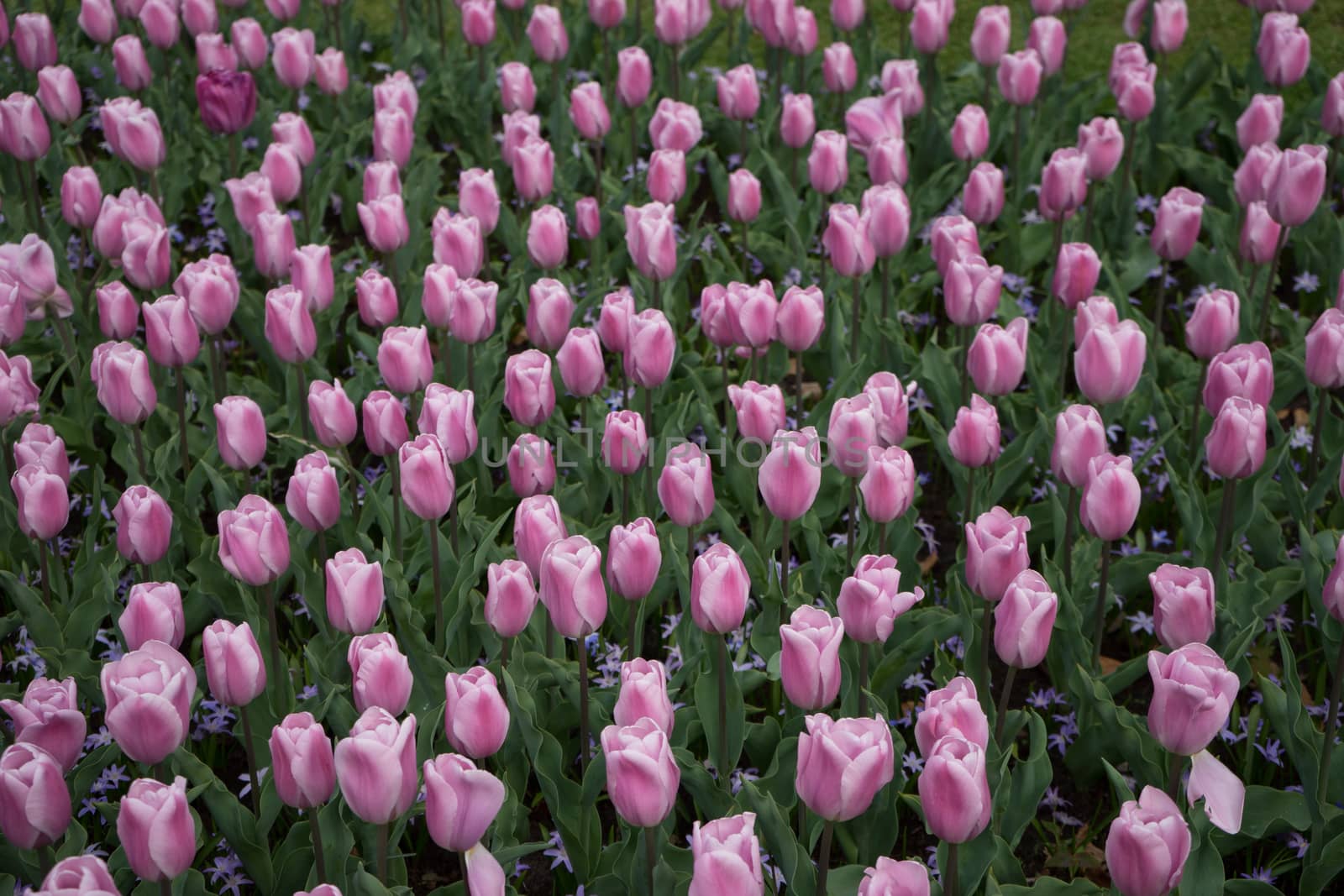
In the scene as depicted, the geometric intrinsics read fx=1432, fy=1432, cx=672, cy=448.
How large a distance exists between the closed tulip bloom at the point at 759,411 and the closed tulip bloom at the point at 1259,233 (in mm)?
1580

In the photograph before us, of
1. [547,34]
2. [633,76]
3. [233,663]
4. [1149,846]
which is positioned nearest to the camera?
[1149,846]

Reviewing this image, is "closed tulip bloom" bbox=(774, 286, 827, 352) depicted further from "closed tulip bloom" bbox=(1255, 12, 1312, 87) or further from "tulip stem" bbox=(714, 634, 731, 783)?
"closed tulip bloom" bbox=(1255, 12, 1312, 87)

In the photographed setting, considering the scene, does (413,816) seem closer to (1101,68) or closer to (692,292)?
(692,292)

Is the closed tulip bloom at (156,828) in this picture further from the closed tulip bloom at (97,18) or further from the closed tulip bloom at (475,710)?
the closed tulip bloom at (97,18)

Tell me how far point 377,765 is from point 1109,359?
5.91 feet

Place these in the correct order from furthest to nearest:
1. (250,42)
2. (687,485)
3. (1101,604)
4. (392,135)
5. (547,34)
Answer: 1. (250,42)
2. (547,34)
3. (392,135)
4. (1101,604)
5. (687,485)

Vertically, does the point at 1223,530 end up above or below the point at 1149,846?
below

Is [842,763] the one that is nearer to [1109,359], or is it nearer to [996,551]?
[996,551]

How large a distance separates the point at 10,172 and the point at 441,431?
2.92 m

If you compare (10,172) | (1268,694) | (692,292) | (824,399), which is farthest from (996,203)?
(10,172)

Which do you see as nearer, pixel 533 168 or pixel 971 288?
pixel 971 288

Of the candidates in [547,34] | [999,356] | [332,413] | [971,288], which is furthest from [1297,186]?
[547,34]

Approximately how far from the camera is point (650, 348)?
3160mm

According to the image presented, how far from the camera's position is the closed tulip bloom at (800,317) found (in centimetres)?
331
